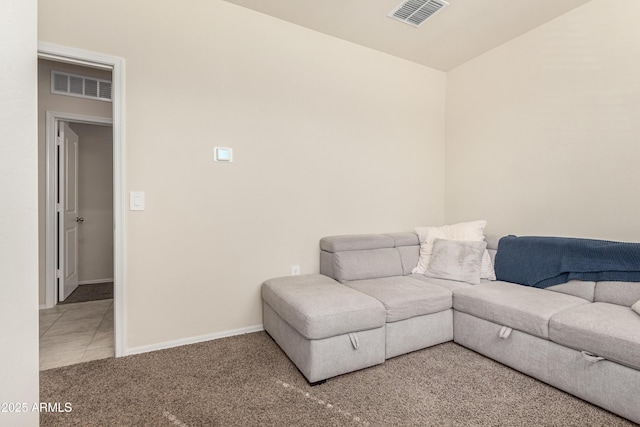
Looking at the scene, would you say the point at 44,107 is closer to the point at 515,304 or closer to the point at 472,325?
the point at 472,325

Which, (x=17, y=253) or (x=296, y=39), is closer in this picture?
(x=17, y=253)

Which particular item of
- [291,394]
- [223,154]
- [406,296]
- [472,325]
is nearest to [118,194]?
[223,154]

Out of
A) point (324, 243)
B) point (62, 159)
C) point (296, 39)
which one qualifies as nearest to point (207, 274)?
point (324, 243)

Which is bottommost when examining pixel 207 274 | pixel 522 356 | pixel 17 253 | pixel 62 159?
pixel 522 356

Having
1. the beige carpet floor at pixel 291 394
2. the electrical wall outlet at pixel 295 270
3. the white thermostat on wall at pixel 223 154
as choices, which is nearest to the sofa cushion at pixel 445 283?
the beige carpet floor at pixel 291 394

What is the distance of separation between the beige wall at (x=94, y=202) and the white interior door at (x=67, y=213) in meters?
0.20

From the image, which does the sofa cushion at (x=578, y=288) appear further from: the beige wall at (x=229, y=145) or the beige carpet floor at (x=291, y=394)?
the beige wall at (x=229, y=145)

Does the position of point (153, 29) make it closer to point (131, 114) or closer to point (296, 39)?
point (131, 114)

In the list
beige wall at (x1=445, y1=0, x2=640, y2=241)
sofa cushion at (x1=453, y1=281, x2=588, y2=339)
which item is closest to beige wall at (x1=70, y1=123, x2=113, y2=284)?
sofa cushion at (x1=453, y1=281, x2=588, y2=339)

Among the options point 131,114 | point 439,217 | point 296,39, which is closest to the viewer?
point 131,114

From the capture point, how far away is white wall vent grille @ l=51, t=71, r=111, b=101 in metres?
3.24

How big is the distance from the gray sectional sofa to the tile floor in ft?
4.34

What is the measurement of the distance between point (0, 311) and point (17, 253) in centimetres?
13

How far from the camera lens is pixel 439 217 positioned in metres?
3.79
